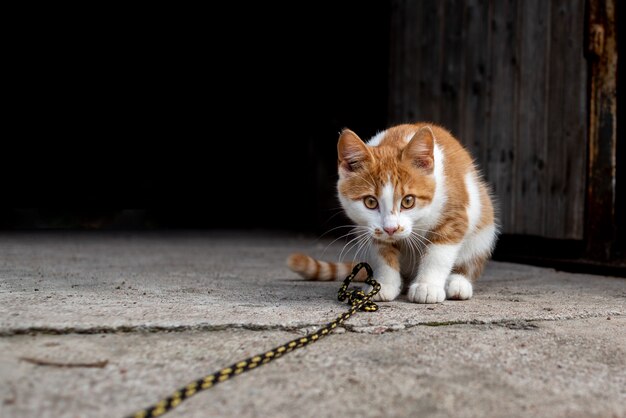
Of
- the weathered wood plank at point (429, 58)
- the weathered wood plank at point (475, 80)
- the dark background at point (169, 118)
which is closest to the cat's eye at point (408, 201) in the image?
the weathered wood plank at point (475, 80)

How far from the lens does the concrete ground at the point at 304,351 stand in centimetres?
131

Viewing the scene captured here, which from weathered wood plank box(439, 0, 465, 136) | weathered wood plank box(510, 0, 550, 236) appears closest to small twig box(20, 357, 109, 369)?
weathered wood plank box(510, 0, 550, 236)

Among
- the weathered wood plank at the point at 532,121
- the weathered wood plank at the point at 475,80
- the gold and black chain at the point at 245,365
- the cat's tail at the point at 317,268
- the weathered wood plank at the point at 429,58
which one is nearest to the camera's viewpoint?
the gold and black chain at the point at 245,365

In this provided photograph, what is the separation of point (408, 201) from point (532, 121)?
7.25 ft

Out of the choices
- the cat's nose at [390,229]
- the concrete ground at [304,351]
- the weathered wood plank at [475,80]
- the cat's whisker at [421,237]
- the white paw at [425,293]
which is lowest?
the concrete ground at [304,351]

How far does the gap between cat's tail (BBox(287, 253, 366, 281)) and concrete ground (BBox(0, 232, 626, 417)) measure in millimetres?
115

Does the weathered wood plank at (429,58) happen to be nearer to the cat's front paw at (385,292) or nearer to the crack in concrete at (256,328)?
the cat's front paw at (385,292)

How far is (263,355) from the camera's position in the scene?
1.54 m

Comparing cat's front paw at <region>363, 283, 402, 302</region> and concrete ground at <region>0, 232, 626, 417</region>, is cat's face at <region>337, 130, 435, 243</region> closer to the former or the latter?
cat's front paw at <region>363, 283, 402, 302</region>

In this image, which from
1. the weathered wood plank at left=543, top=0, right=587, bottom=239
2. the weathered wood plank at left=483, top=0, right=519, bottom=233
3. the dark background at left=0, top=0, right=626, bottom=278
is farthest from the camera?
the dark background at left=0, top=0, right=626, bottom=278

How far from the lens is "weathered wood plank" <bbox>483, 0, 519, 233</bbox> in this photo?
4.35 meters

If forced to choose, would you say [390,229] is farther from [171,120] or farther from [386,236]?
[171,120]

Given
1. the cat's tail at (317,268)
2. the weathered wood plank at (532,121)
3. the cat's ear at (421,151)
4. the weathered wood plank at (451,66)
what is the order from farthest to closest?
the weathered wood plank at (451,66)
the weathered wood plank at (532,121)
the cat's tail at (317,268)
the cat's ear at (421,151)

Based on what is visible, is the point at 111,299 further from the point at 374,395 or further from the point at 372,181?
the point at 374,395
